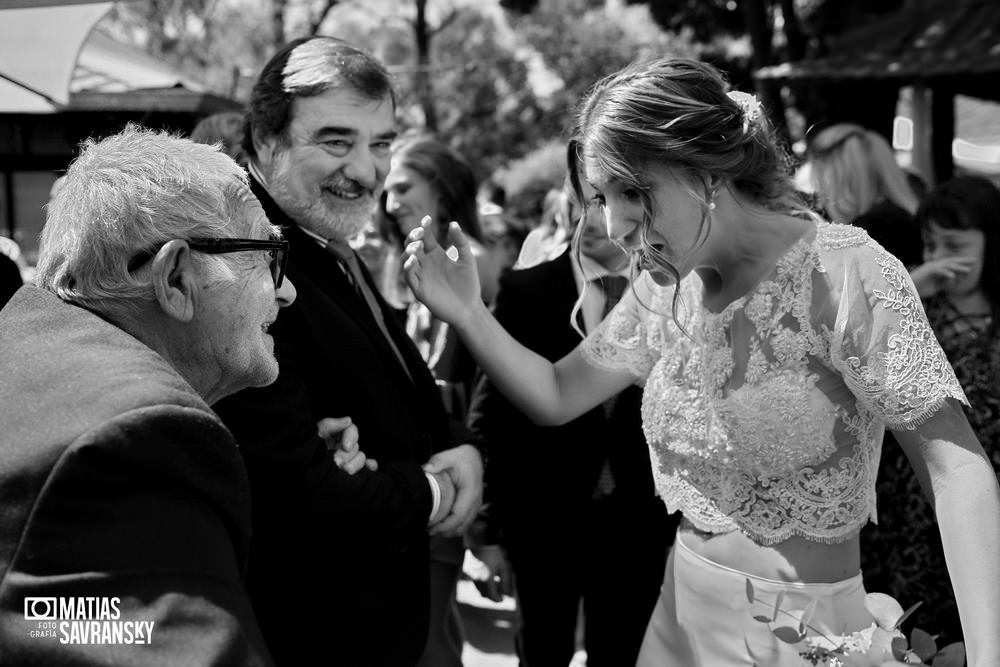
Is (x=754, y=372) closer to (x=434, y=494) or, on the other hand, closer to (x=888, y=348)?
(x=888, y=348)

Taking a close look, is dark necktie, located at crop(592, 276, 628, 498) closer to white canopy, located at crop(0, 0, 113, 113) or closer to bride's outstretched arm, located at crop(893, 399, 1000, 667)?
bride's outstretched arm, located at crop(893, 399, 1000, 667)

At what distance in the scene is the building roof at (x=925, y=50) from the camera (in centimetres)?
745

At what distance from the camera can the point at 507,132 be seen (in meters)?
29.5

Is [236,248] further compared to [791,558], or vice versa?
[791,558]

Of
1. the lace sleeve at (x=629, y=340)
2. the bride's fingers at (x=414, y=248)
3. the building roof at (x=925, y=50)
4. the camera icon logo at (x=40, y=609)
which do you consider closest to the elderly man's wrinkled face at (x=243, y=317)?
the camera icon logo at (x=40, y=609)

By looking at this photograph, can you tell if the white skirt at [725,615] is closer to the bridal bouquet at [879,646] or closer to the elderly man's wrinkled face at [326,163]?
the bridal bouquet at [879,646]

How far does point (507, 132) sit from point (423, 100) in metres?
7.59

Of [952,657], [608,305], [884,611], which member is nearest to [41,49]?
A: [608,305]

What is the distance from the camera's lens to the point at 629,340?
2.49 m

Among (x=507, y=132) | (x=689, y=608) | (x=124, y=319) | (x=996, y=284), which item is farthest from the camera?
(x=507, y=132)

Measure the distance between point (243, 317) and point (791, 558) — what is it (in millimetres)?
1284

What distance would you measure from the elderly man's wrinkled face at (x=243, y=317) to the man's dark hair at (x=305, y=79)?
2.92 ft

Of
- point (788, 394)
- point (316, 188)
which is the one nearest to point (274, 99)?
point (316, 188)

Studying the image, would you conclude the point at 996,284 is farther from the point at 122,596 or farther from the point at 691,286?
the point at 122,596
